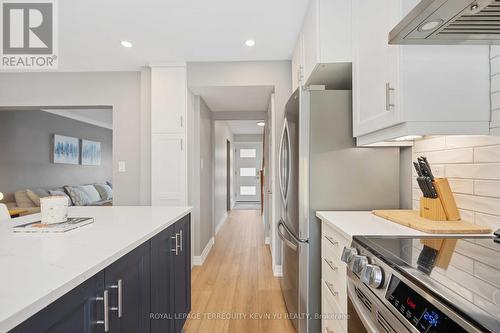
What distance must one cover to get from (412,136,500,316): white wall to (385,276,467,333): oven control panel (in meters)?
0.13

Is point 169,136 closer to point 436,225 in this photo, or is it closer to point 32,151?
point 436,225

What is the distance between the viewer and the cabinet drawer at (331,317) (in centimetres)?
122

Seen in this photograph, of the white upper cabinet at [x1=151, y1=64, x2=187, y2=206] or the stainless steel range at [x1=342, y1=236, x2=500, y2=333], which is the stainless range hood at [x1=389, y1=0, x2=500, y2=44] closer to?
the stainless steel range at [x1=342, y1=236, x2=500, y2=333]

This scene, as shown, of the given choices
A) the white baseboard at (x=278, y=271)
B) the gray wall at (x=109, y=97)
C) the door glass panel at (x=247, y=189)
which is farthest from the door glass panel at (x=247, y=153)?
the white baseboard at (x=278, y=271)

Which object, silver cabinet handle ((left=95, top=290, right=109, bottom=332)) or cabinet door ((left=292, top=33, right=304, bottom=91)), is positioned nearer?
silver cabinet handle ((left=95, top=290, right=109, bottom=332))

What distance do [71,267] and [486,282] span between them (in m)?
1.11

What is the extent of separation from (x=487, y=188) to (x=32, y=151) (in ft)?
20.1

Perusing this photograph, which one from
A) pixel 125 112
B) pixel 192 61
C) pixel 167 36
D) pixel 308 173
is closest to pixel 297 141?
pixel 308 173

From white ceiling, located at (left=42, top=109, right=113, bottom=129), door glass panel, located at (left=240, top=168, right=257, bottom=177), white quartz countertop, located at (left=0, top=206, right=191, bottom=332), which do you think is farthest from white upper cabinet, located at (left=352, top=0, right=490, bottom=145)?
door glass panel, located at (left=240, top=168, right=257, bottom=177)

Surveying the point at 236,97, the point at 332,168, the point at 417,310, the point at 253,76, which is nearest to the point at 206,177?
the point at 236,97

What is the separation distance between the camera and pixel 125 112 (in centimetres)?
321

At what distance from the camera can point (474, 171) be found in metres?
1.22

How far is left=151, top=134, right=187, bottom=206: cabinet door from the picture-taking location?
2947 mm

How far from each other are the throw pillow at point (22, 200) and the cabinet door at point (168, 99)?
2843 millimetres
